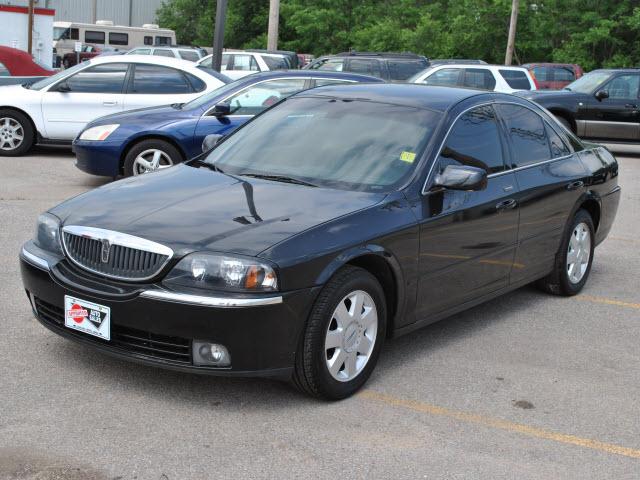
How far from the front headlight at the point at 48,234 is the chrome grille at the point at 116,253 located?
0.12 metres

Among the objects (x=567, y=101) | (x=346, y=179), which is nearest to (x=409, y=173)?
(x=346, y=179)

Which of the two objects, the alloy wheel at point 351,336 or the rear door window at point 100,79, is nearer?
the alloy wheel at point 351,336

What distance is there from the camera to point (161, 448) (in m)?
3.97

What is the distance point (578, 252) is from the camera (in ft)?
23.0

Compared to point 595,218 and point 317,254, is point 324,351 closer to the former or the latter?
point 317,254

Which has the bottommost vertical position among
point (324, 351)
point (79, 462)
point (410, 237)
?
point (79, 462)

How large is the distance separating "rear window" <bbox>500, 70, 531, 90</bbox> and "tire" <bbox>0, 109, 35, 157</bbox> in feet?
33.2

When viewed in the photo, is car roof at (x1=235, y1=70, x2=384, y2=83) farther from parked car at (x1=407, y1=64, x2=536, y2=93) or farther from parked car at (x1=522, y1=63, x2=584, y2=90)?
parked car at (x1=522, y1=63, x2=584, y2=90)

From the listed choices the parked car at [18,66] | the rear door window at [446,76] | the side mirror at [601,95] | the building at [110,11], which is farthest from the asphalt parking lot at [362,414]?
the building at [110,11]

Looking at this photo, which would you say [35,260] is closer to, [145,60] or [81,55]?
[145,60]

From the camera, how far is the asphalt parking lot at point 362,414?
12.8 feet

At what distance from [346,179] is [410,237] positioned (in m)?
0.51

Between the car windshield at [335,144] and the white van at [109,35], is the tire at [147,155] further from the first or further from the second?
the white van at [109,35]

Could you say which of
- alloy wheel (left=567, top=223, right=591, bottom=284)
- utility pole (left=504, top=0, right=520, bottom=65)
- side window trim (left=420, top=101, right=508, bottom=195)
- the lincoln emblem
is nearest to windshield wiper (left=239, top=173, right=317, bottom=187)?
side window trim (left=420, top=101, right=508, bottom=195)
